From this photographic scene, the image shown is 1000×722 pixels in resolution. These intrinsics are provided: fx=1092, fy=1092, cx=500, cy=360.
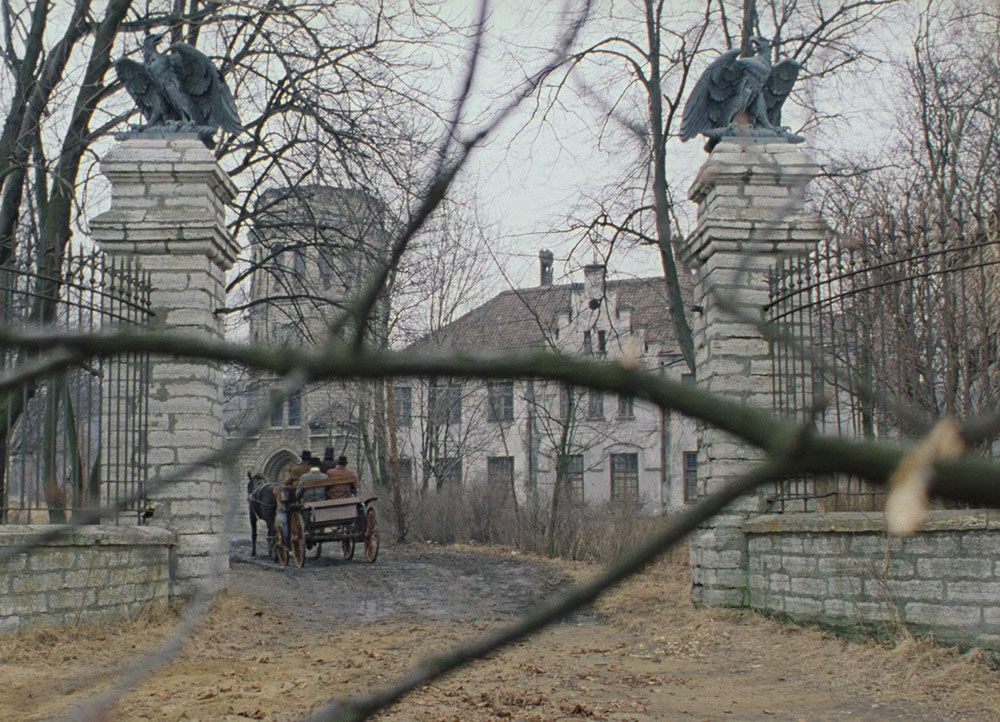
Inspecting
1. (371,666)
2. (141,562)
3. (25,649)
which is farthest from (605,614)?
(25,649)

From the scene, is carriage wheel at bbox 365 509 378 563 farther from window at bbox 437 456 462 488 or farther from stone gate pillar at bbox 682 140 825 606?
window at bbox 437 456 462 488

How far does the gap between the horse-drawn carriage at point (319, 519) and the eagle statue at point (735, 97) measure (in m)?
6.84

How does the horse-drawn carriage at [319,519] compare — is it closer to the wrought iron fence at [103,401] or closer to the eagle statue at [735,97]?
the wrought iron fence at [103,401]

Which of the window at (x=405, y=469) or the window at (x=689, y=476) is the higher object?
the window at (x=405, y=469)

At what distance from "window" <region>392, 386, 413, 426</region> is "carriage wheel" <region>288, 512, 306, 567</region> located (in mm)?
8757

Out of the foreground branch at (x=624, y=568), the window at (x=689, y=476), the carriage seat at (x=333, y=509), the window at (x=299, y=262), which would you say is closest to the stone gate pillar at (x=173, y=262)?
the window at (x=299, y=262)

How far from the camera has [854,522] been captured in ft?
24.5

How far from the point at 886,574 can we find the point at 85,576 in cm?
566

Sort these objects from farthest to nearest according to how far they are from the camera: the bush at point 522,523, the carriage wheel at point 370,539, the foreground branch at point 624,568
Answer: the bush at point 522,523, the carriage wheel at point 370,539, the foreground branch at point 624,568

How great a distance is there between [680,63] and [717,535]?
7.52 m

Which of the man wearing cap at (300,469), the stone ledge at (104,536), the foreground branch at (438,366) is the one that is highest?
the foreground branch at (438,366)

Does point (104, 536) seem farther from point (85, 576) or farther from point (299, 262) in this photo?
point (299, 262)

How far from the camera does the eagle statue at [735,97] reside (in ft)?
30.0

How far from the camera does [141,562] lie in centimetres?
856
